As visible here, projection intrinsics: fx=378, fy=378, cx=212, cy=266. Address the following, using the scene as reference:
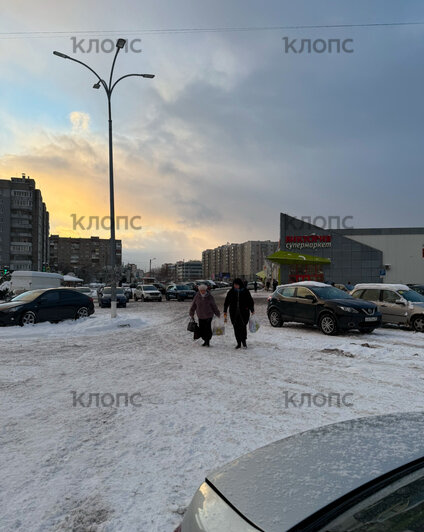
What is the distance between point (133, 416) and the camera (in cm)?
471

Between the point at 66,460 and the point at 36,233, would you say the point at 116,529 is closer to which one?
the point at 66,460

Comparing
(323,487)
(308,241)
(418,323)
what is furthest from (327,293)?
(308,241)

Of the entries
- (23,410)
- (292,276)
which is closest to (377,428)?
(23,410)

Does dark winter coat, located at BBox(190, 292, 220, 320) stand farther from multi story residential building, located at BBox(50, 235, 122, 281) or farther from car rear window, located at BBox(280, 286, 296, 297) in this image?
multi story residential building, located at BBox(50, 235, 122, 281)

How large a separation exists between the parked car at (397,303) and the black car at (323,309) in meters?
1.87

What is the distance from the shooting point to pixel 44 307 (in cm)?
1458

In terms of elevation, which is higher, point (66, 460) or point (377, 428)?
point (377, 428)

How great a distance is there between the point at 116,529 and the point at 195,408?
8.14 feet

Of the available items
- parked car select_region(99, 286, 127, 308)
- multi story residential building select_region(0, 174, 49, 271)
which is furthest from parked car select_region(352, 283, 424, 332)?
multi story residential building select_region(0, 174, 49, 271)

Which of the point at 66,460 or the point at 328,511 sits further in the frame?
the point at 66,460

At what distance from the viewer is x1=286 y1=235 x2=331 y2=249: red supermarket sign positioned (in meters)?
47.5

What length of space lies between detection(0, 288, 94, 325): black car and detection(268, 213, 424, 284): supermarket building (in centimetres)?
3125

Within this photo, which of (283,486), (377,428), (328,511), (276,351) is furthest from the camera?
(276,351)

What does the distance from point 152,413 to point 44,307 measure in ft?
37.2
